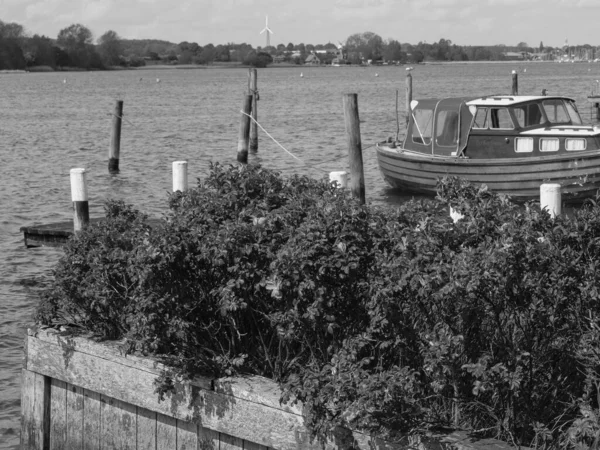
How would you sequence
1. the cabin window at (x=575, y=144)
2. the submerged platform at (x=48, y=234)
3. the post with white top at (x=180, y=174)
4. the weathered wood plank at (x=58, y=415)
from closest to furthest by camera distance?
the weathered wood plank at (x=58, y=415)
the post with white top at (x=180, y=174)
the submerged platform at (x=48, y=234)
the cabin window at (x=575, y=144)

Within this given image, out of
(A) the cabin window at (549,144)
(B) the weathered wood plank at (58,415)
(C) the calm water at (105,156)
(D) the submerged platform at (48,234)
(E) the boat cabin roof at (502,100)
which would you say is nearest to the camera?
(B) the weathered wood plank at (58,415)

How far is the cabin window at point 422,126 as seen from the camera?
22906mm

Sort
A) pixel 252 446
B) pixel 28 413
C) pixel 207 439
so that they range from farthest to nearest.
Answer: pixel 28 413 → pixel 207 439 → pixel 252 446

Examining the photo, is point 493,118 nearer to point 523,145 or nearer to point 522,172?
point 523,145

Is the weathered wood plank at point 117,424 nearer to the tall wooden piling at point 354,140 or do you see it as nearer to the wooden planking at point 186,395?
the wooden planking at point 186,395

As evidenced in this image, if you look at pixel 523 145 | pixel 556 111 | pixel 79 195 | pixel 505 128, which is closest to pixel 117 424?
pixel 79 195

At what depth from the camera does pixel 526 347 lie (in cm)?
542

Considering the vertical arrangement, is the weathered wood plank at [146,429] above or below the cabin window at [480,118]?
below

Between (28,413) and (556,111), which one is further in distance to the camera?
(556,111)

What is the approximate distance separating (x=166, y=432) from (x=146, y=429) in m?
0.16

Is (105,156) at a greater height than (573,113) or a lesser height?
lesser

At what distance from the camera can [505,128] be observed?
21.5m

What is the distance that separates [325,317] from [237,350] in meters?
1.01

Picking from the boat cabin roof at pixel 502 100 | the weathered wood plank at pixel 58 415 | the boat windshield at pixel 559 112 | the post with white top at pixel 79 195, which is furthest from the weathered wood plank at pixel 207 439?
the boat windshield at pixel 559 112
